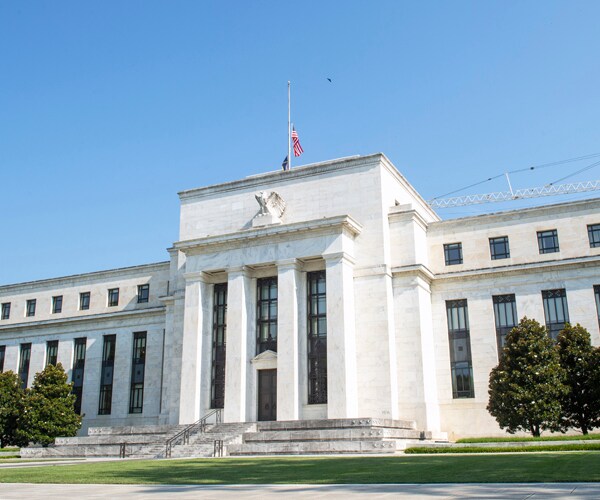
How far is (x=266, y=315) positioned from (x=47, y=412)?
57.3ft

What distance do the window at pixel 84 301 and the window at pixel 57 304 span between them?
2.49 metres

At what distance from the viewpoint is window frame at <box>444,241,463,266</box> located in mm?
46094

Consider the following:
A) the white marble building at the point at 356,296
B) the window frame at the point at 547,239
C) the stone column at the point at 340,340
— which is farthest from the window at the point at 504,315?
the stone column at the point at 340,340

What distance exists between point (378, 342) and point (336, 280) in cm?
476

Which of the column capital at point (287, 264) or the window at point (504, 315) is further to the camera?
the window at point (504, 315)

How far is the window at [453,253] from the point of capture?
46.2 metres

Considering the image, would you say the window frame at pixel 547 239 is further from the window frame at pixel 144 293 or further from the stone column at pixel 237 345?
the window frame at pixel 144 293

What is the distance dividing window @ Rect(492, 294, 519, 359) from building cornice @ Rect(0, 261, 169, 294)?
88.8 feet

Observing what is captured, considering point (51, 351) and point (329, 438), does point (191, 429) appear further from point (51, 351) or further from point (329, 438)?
point (51, 351)

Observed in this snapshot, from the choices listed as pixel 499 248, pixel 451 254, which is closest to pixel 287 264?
pixel 451 254

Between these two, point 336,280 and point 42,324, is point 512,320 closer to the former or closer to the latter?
point 336,280

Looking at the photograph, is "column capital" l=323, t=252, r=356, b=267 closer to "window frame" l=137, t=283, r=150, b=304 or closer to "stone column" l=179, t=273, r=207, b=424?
"stone column" l=179, t=273, r=207, b=424

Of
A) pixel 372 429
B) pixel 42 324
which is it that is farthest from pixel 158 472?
pixel 42 324

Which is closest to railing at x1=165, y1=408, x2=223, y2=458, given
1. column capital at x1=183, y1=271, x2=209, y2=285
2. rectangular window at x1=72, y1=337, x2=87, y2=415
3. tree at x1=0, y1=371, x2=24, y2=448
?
column capital at x1=183, y1=271, x2=209, y2=285
